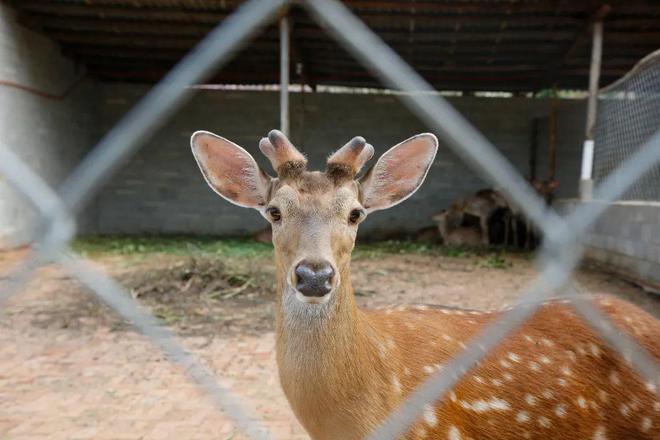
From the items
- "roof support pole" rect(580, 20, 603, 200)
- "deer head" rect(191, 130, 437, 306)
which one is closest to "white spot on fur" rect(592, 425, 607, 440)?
"deer head" rect(191, 130, 437, 306)

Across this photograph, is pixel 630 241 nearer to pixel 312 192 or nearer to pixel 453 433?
pixel 453 433

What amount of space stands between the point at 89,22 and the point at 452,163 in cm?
776

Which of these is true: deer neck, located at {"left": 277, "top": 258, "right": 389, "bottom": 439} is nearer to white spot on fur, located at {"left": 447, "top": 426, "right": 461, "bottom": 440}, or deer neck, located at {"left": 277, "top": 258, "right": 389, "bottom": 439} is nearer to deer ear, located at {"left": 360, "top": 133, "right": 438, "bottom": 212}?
white spot on fur, located at {"left": 447, "top": 426, "right": 461, "bottom": 440}

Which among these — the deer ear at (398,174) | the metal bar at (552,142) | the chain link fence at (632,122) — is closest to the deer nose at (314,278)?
the deer ear at (398,174)

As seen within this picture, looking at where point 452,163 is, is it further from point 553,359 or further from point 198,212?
point 553,359

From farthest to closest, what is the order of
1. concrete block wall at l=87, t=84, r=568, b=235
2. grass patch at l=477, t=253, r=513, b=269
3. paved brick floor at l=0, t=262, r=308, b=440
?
concrete block wall at l=87, t=84, r=568, b=235
grass patch at l=477, t=253, r=513, b=269
paved brick floor at l=0, t=262, r=308, b=440

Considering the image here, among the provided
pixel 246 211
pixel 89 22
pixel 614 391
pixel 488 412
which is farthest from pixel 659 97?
pixel 246 211

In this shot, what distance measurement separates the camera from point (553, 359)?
7.92 feet

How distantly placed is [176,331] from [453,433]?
10.9 feet

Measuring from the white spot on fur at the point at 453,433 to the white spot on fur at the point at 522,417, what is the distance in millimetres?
289

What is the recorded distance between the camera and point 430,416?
81.4 inches

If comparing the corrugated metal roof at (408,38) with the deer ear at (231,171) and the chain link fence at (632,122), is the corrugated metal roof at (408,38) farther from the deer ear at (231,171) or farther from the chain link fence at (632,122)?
the deer ear at (231,171)

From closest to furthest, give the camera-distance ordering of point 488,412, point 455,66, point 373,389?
1. point 373,389
2. point 488,412
3. point 455,66

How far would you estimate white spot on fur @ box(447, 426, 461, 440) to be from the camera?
6.82 feet
